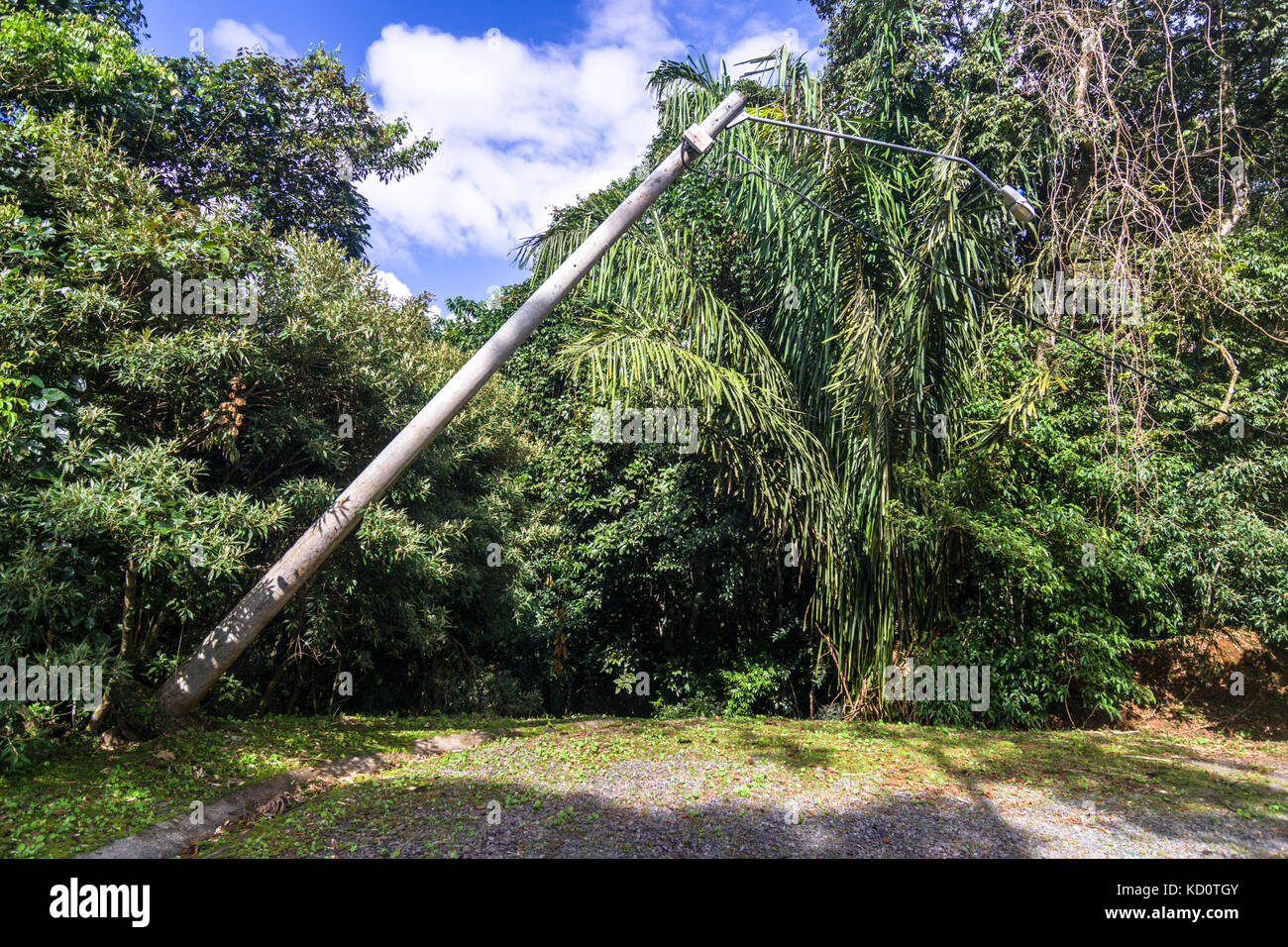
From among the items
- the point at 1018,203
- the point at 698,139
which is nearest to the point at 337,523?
the point at 698,139

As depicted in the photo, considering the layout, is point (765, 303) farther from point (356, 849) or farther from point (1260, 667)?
point (1260, 667)

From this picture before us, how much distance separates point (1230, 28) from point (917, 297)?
22.7ft

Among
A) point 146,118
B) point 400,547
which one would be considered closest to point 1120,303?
point 400,547

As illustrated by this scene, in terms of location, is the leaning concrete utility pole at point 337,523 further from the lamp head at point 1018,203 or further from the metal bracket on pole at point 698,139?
the lamp head at point 1018,203

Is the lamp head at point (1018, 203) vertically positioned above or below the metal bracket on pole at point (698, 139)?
below

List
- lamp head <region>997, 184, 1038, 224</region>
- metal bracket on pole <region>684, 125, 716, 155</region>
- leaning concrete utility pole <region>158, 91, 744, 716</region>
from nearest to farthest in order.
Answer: leaning concrete utility pole <region>158, 91, 744, 716</region> → metal bracket on pole <region>684, 125, 716, 155</region> → lamp head <region>997, 184, 1038, 224</region>

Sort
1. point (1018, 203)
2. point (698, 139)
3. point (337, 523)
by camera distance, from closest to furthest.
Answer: point (337, 523)
point (698, 139)
point (1018, 203)

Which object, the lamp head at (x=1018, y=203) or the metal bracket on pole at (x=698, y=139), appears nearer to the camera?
the metal bracket on pole at (x=698, y=139)

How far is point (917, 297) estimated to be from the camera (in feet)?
20.7

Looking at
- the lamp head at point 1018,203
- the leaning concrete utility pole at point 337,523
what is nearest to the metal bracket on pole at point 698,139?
the leaning concrete utility pole at point 337,523

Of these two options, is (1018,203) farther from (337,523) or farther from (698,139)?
(337,523)

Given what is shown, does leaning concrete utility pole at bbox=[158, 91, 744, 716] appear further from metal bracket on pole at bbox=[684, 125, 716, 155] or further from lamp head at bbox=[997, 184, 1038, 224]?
lamp head at bbox=[997, 184, 1038, 224]

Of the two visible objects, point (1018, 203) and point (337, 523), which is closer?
point (337, 523)

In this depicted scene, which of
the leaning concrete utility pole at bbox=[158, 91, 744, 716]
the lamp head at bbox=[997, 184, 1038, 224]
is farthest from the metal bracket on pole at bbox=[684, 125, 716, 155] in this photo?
the lamp head at bbox=[997, 184, 1038, 224]
